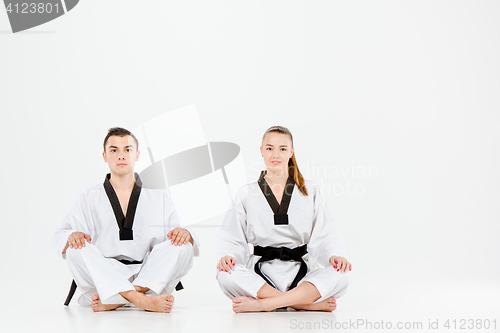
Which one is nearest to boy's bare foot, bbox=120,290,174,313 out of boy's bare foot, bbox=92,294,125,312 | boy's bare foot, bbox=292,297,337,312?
boy's bare foot, bbox=92,294,125,312

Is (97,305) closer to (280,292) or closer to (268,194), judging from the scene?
(280,292)

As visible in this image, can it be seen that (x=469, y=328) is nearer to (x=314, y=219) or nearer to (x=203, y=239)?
(x=314, y=219)

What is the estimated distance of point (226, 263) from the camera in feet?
11.9

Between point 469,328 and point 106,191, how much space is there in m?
2.53

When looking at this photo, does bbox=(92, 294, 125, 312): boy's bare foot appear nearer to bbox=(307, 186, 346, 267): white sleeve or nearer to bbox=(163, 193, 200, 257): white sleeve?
bbox=(163, 193, 200, 257): white sleeve

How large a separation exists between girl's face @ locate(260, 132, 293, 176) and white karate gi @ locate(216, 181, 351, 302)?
0.57 feet

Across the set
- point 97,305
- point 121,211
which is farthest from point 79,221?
point 97,305

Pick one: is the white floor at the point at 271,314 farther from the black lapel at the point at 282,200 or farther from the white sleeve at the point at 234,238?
the black lapel at the point at 282,200

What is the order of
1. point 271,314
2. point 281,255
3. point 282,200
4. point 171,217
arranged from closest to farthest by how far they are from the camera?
point 271,314
point 281,255
point 282,200
point 171,217

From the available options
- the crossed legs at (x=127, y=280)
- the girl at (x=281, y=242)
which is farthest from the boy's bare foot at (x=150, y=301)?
the girl at (x=281, y=242)

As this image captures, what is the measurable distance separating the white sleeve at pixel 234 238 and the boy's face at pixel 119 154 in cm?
82

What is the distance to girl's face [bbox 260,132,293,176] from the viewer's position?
3.92m

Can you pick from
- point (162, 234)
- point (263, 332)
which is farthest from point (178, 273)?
point (263, 332)

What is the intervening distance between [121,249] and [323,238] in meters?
1.42
